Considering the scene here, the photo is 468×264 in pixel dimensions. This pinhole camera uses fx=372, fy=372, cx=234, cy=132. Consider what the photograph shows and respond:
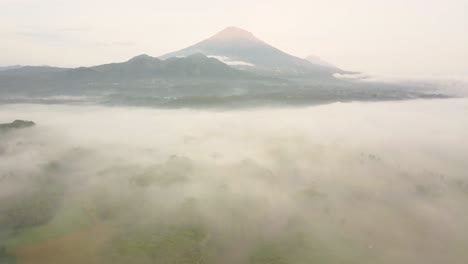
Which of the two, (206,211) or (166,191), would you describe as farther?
(166,191)

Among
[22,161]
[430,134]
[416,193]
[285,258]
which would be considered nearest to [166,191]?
[285,258]

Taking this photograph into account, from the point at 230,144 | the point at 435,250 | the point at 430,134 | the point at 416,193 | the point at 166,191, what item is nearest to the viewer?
the point at 435,250

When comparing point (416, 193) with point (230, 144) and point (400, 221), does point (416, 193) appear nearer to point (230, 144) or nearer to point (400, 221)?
point (400, 221)

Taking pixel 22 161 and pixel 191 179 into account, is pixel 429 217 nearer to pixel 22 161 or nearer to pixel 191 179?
pixel 191 179

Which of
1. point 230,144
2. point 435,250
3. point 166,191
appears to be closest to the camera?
point 435,250

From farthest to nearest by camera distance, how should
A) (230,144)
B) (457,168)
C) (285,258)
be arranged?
(230,144) → (457,168) → (285,258)

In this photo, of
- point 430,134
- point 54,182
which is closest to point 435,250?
point 54,182

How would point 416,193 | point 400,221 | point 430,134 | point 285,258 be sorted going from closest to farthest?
point 285,258, point 400,221, point 416,193, point 430,134

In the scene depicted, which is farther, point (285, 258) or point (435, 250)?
point (435, 250)

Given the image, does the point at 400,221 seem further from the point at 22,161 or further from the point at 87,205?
the point at 22,161
